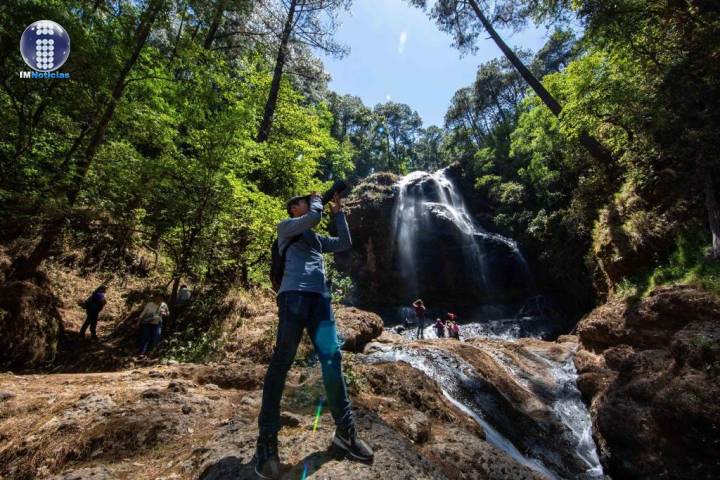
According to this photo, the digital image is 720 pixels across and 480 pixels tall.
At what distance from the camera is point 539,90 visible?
1535 cm

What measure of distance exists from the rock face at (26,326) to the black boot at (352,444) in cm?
632

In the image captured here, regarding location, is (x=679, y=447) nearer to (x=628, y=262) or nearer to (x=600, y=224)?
(x=628, y=262)

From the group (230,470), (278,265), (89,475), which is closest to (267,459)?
(230,470)

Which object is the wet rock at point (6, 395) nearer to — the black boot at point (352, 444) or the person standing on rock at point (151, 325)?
the person standing on rock at point (151, 325)

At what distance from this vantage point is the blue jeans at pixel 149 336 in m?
7.38

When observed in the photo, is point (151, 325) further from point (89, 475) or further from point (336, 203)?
point (336, 203)

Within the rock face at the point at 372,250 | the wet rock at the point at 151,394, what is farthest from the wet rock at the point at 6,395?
the rock face at the point at 372,250

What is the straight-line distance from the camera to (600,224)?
1423 cm

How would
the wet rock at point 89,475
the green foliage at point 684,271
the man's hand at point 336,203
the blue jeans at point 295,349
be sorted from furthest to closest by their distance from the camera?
the green foliage at point 684,271 < the man's hand at point 336,203 < the blue jeans at point 295,349 < the wet rock at point 89,475

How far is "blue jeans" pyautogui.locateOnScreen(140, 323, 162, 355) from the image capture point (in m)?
7.38

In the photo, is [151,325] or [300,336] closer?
[300,336]

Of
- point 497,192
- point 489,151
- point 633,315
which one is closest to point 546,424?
point 633,315

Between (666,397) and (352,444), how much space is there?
19.9 ft

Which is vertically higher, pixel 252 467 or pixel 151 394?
pixel 151 394
